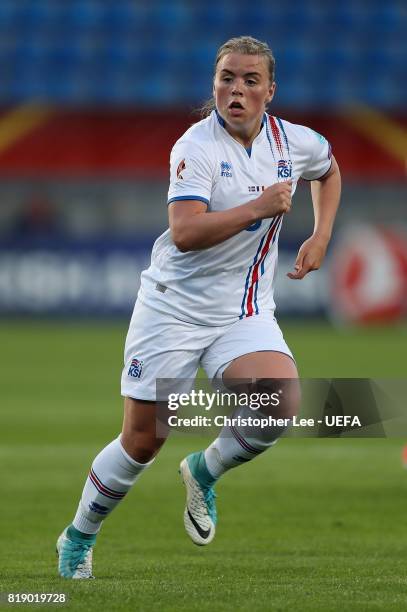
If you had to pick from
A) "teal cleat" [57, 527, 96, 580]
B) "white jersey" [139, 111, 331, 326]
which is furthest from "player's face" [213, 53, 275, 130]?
"teal cleat" [57, 527, 96, 580]

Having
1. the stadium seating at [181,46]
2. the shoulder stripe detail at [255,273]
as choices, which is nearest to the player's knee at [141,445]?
the shoulder stripe detail at [255,273]

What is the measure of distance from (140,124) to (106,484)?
16.9 meters

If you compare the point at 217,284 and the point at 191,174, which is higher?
the point at 191,174

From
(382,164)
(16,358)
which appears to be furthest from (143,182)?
(16,358)

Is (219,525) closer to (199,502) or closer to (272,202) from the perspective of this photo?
(199,502)

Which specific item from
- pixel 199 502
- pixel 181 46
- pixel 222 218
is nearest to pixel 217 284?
pixel 222 218

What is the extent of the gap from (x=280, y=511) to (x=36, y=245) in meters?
13.1

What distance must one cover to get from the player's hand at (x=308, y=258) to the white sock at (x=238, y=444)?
1.87 feet

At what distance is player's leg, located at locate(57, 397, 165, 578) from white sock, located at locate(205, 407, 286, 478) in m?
0.37

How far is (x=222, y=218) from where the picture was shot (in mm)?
4902

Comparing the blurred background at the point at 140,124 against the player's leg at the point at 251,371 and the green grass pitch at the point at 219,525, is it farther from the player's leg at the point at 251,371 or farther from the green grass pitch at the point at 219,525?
the player's leg at the point at 251,371

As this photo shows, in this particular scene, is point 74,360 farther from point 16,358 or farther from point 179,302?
point 179,302

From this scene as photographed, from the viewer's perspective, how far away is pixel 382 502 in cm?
743

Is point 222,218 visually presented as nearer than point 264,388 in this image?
Yes
